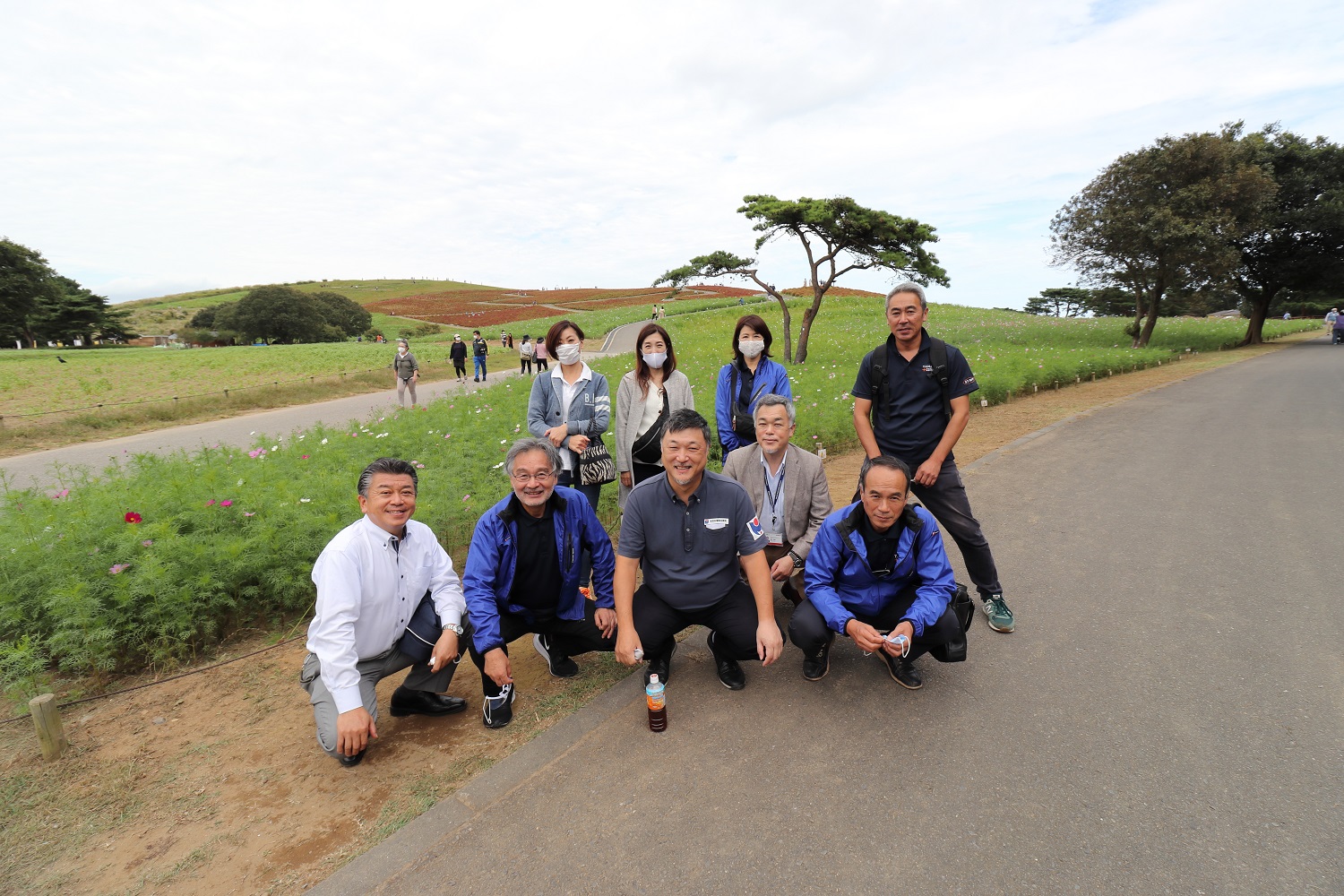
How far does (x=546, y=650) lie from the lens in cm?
355

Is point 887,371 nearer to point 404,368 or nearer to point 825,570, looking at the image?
point 825,570

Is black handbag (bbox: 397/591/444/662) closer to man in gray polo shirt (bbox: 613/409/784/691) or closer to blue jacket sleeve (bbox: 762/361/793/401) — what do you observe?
man in gray polo shirt (bbox: 613/409/784/691)

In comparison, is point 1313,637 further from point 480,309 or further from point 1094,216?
point 480,309

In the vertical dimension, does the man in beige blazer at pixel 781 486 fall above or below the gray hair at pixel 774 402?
below

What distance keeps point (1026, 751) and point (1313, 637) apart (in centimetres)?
219

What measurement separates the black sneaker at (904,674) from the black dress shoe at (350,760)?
8.60 feet

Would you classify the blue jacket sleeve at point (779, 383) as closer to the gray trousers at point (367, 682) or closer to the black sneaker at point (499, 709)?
the black sneaker at point (499, 709)

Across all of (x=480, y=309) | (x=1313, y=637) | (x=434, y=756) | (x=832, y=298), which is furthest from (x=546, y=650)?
(x=480, y=309)

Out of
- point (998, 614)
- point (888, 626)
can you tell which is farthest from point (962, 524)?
point (888, 626)

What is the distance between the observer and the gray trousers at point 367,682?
9.04 feet

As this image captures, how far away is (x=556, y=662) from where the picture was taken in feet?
11.6

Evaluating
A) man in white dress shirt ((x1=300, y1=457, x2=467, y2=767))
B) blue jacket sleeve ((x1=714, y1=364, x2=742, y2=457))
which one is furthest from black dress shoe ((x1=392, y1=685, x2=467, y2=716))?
blue jacket sleeve ((x1=714, y1=364, x2=742, y2=457))

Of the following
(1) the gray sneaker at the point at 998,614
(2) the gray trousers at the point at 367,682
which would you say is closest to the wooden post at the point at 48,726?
(2) the gray trousers at the point at 367,682

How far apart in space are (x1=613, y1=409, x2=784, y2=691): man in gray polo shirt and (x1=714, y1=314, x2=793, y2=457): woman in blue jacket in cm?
131
